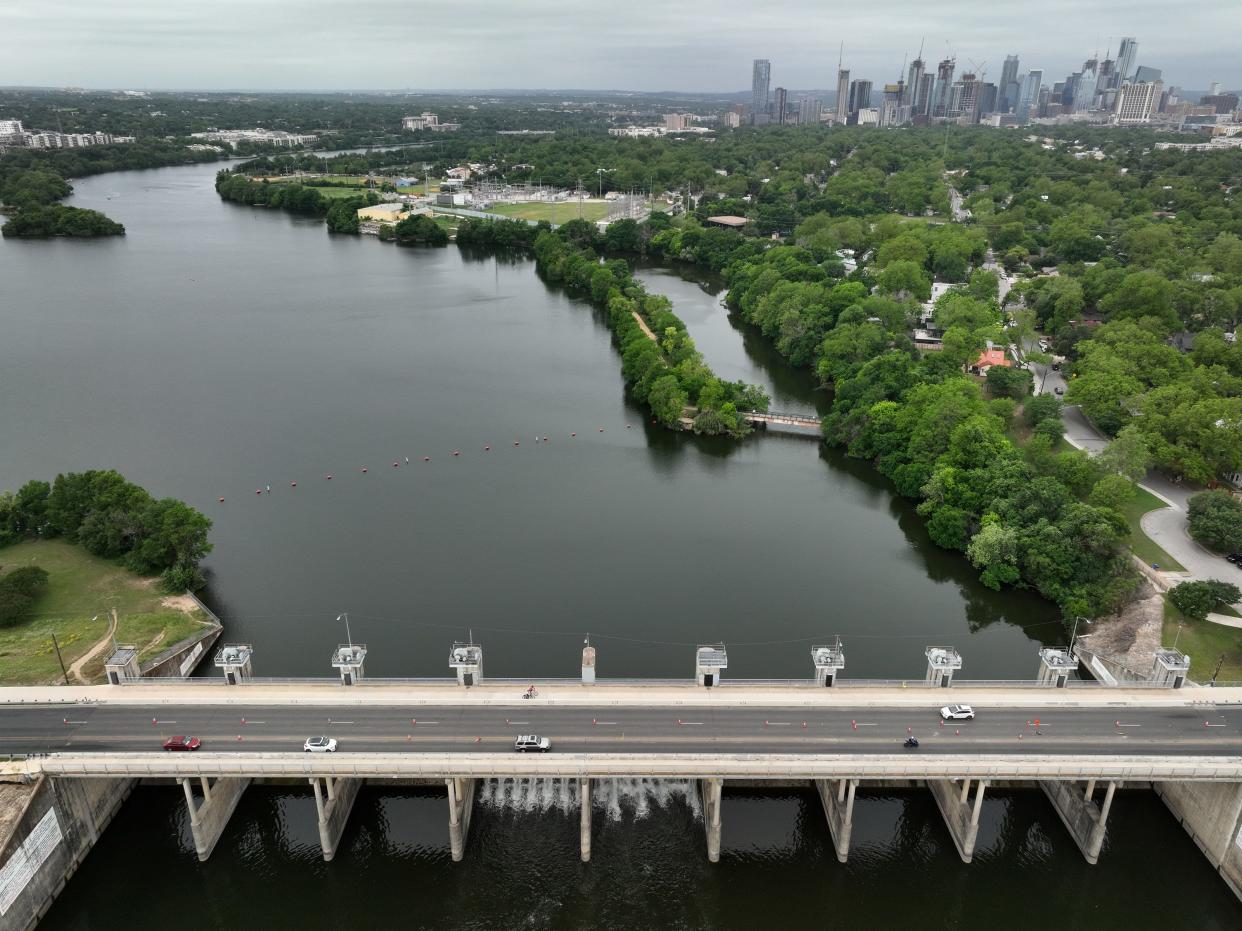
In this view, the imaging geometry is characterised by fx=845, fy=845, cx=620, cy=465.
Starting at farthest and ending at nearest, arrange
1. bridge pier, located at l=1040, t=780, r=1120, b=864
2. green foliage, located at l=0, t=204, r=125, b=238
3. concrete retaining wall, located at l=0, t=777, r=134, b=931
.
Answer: green foliage, located at l=0, t=204, r=125, b=238 < bridge pier, located at l=1040, t=780, r=1120, b=864 < concrete retaining wall, located at l=0, t=777, r=134, b=931

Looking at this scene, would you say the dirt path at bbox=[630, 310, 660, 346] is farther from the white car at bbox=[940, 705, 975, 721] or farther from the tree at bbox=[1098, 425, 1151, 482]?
the white car at bbox=[940, 705, 975, 721]

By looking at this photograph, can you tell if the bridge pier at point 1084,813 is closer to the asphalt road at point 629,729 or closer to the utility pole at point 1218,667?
the asphalt road at point 629,729

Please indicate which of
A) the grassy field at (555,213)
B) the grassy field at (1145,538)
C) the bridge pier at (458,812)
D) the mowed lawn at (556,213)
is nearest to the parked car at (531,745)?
the bridge pier at (458,812)

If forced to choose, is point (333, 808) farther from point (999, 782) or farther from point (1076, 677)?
point (1076, 677)

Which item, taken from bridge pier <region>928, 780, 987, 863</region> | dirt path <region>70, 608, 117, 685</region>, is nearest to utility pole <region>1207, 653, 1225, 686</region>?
bridge pier <region>928, 780, 987, 863</region>

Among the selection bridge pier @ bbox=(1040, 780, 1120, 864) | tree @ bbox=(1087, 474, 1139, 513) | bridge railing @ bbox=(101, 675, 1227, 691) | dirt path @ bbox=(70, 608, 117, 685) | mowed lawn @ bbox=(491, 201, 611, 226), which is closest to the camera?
bridge pier @ bbox=(1040, 780, 1120, 864)

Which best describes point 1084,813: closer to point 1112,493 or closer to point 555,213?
point 1112,493
